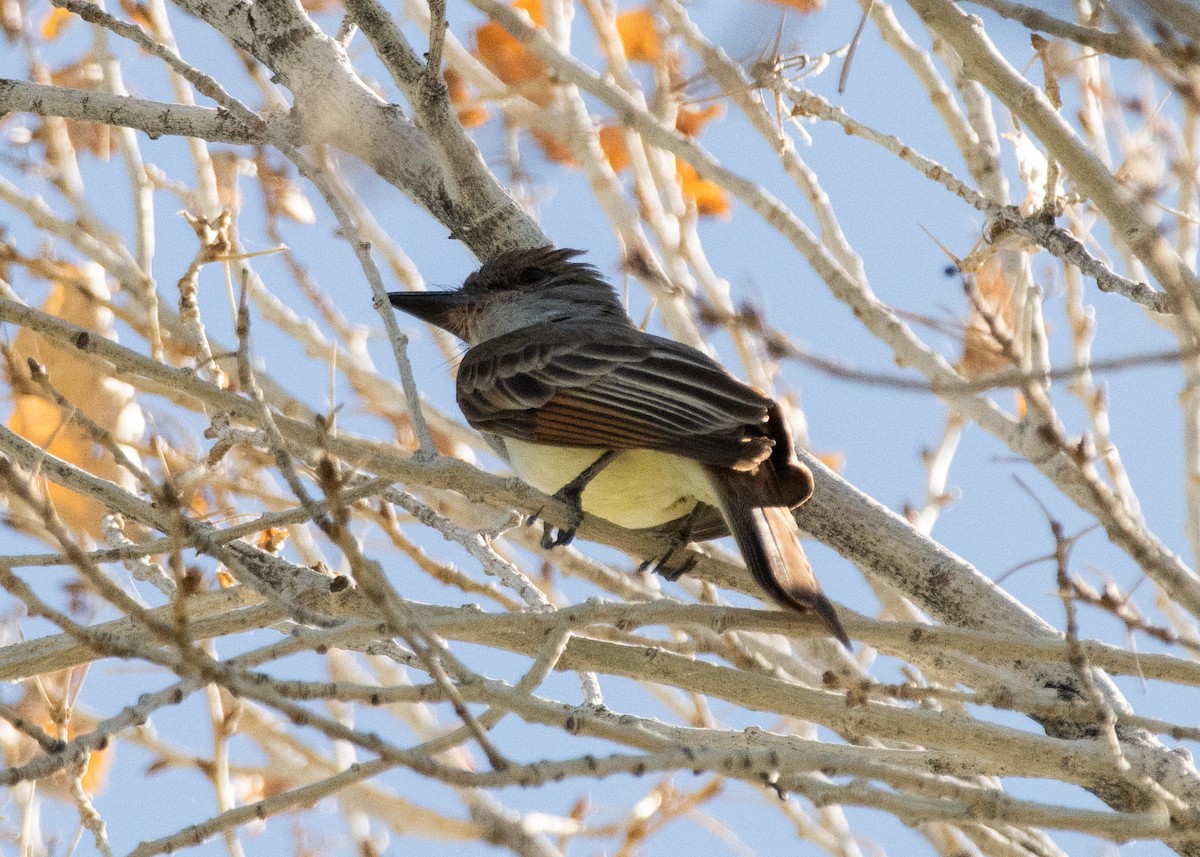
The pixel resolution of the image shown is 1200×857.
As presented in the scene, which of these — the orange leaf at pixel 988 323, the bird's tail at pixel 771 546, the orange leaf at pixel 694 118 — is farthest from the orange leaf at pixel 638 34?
the bird's tail at pixel 771 546

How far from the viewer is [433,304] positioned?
21.0 feet

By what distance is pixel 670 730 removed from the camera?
3.92 m

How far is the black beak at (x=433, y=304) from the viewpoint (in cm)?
634

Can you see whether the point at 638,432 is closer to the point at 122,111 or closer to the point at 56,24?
the point at 122,111

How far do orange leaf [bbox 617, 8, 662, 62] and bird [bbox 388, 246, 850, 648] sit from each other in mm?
1073

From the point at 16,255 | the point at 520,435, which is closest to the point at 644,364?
the point at 520,435

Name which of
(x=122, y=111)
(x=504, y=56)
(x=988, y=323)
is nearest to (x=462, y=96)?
(x=504, y=56)

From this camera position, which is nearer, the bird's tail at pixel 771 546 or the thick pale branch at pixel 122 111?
the bird's tail at pixel 771 546

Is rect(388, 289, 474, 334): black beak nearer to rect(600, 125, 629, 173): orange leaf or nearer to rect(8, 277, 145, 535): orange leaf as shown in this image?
rect(600, 125, 629, 173): orange leaf

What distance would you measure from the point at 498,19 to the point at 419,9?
4.08 m

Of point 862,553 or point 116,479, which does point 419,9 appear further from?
point 862,553

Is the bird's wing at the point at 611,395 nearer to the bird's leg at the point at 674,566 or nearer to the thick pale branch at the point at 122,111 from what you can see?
the bird's leg at the point at 674,566

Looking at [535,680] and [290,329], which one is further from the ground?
[290,329]

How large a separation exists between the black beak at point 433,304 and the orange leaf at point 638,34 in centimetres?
137
